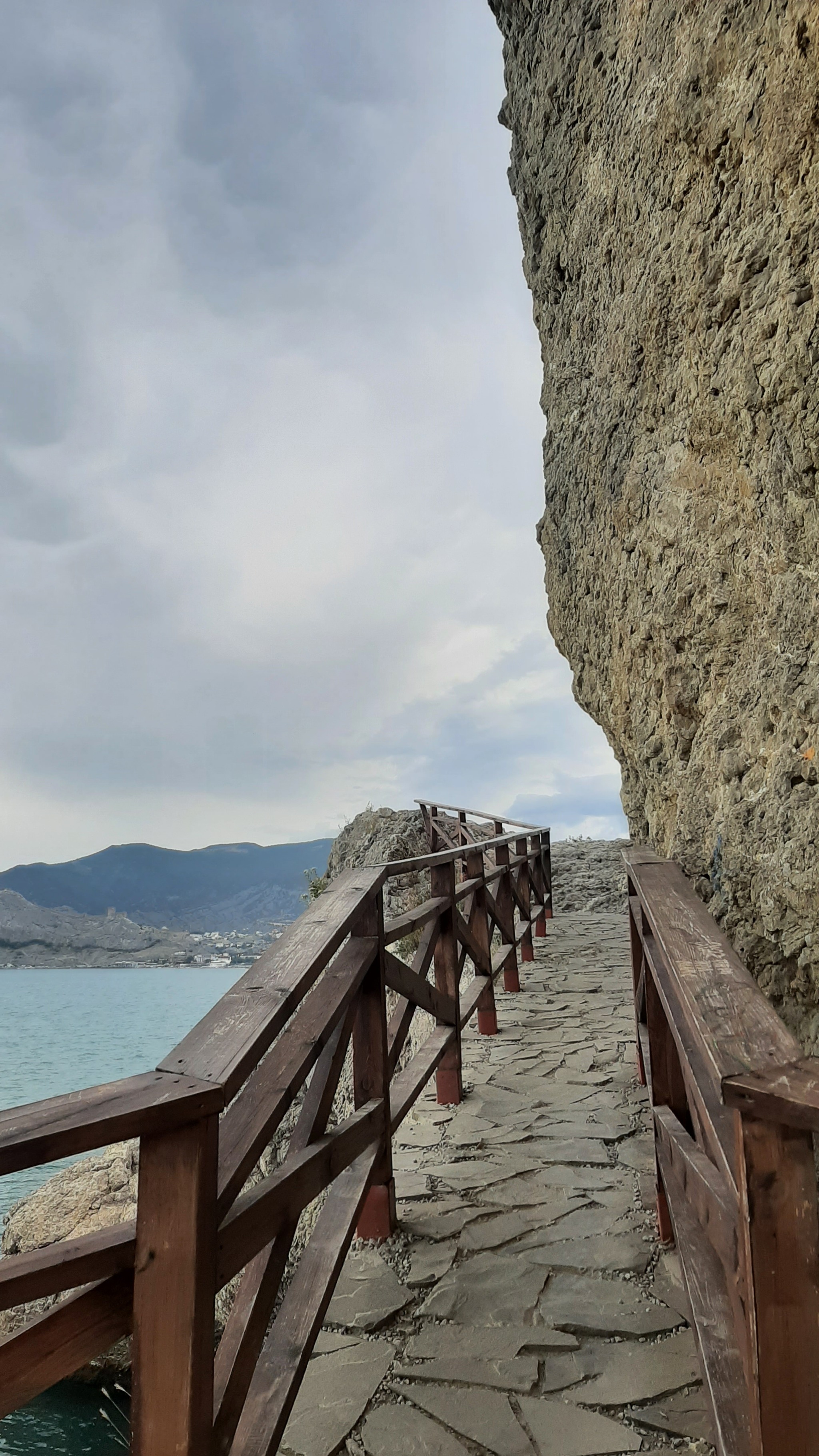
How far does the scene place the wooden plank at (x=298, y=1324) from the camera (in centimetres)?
151

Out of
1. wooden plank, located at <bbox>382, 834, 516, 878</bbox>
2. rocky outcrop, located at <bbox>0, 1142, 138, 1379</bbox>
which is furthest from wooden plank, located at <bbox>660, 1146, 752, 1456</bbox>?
rocky outcrop, located at <bbox>0, 1142, 138, 1379</bbox>

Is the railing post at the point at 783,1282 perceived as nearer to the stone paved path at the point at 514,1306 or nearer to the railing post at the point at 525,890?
the stone paved path at the point at 514,1306

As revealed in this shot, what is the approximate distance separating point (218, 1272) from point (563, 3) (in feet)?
19.3

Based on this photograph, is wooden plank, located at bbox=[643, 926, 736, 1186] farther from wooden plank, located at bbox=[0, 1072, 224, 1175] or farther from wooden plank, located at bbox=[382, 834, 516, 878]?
wooden plank, located at bbox=[382, 834, 516, 878]

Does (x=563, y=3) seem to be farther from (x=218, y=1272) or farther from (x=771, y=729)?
(x=218, y=1272)

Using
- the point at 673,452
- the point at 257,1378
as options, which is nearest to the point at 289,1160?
the point at 257,1378

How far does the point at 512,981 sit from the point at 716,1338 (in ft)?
15.5

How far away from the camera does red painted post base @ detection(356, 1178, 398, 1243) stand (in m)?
2.64

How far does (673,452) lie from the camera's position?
10.5 feet

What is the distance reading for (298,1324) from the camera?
5.84 feet

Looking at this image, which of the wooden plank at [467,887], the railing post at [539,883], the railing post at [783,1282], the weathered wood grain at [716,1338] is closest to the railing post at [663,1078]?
the weathered wood grain at [716,1338]

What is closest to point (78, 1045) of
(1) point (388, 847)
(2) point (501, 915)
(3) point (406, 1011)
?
(1) point (388, 847)

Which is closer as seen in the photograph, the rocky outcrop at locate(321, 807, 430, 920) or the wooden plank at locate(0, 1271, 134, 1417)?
the wooden plank at locate(0, 1271, 134, 1417)

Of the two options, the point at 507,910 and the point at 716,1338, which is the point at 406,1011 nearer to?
the point at 716,1338
